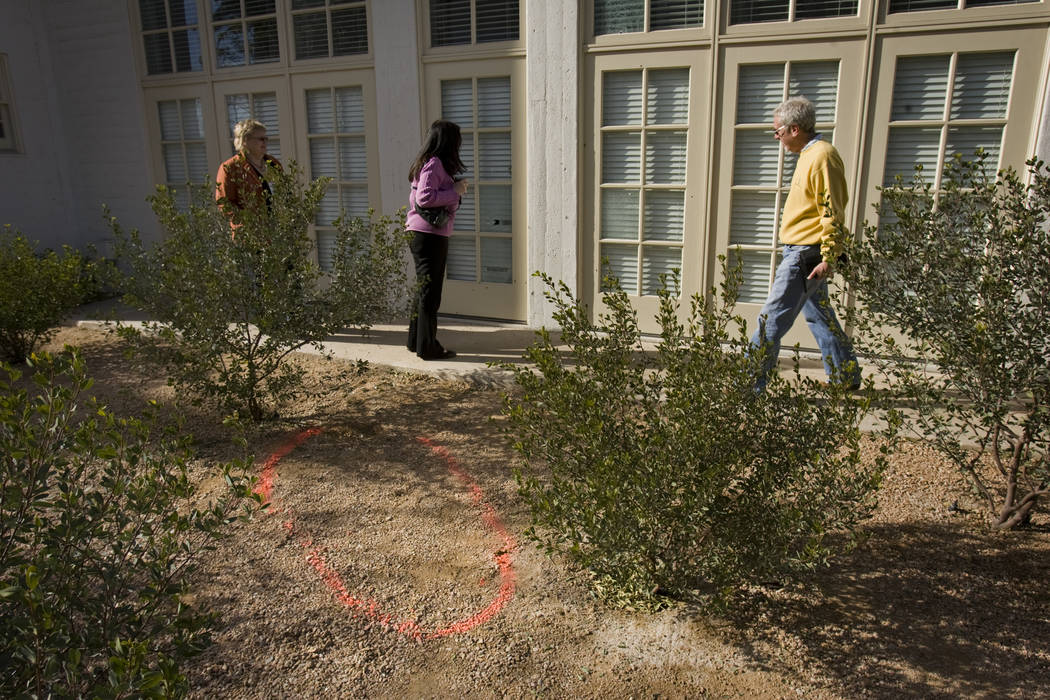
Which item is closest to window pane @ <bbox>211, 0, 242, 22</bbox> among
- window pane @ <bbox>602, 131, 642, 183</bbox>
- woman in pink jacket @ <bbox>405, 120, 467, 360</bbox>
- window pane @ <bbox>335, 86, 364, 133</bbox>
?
window pane @ <bbox>335, 86, 364, 133</bbox>

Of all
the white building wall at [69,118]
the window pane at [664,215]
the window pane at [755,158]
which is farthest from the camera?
the white building wall at [69,118]

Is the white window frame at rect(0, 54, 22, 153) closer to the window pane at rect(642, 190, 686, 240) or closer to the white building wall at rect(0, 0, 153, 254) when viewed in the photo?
the white building wall at rect(0, 0, 153, 254)

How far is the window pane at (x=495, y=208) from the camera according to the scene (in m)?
6.48

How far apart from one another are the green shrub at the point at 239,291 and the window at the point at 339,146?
263 centimetres

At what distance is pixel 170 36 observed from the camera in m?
7.71

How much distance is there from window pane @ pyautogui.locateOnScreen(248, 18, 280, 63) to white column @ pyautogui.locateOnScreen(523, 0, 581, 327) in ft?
8.78

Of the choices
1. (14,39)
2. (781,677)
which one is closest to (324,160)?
(14,39)

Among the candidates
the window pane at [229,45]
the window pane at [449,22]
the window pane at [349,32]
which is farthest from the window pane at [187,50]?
the window pane at [449,22]

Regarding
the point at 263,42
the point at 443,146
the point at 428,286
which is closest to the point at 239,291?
the point at 428,286

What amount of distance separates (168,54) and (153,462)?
732cm

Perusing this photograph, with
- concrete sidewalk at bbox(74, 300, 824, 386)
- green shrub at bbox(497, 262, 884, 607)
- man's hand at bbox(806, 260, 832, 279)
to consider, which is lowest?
concrete sidewalk at bbox(74, 300, 824, 386)

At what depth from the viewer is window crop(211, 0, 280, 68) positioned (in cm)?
717

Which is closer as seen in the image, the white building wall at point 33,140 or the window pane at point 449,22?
the window pane at point 449,22

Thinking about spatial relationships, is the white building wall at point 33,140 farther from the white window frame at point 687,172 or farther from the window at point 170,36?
the white window frame at point 687,172
